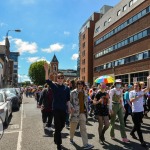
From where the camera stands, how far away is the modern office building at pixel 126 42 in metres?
36.4

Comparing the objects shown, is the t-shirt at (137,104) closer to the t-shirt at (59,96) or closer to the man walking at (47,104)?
the t-shirt at (59,96)

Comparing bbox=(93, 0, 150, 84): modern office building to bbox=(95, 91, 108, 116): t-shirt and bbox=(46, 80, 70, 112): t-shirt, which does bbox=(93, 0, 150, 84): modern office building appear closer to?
bbox=(95, 91, 108, 116): t-shirt

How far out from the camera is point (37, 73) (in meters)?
107

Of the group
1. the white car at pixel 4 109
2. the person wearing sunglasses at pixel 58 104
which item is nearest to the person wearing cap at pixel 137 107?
the person wearing sunglasses at pixel 58 104

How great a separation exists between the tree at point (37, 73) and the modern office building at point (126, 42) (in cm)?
5140

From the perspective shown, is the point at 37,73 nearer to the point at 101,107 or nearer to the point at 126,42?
the point at 126,42

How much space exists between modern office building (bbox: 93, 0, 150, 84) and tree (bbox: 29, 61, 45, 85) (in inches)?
2023

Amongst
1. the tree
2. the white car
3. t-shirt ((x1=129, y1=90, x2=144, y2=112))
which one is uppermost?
the tree

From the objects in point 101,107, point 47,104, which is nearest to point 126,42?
point 47,104

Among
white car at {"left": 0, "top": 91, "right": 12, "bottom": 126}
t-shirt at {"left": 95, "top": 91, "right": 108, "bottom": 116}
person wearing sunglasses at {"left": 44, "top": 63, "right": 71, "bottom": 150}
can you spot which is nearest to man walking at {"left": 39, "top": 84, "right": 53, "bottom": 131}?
white car at {"left": 0, "top": 91, "right": 12, "bottom": 126}

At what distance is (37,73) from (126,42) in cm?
6846

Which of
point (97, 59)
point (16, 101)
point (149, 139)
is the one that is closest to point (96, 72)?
point (97, 59)

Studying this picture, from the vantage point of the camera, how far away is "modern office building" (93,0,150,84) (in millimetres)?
36375

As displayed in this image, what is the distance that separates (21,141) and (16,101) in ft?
35.5
